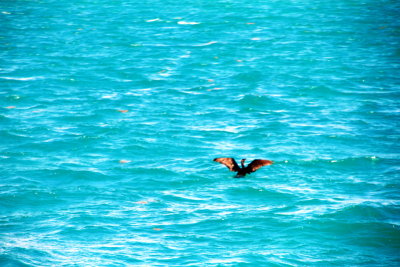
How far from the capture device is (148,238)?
2309 cm

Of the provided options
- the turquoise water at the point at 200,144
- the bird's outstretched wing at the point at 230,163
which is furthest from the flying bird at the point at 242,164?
the turquoise water at the point at 200,144

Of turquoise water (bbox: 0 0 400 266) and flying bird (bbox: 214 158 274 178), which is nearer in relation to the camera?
flying bird (bbox: 214 158 274 178)

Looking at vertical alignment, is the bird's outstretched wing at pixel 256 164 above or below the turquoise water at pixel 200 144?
Answer: below

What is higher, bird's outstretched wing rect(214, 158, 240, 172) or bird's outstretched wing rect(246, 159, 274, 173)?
bird's outstretched wing rect(214, 158, 240, 172)

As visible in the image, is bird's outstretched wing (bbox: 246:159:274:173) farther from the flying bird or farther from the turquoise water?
the turquoise water

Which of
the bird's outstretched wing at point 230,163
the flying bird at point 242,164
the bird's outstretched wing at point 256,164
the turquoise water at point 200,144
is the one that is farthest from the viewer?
the turquoise water at point 200,144

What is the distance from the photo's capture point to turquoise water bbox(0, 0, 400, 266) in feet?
75.6

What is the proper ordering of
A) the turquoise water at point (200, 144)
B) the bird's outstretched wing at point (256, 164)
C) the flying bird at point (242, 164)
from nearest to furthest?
the bird's outstretched wing at point (256, 164)
the flying bird at point (242, 164)
the turquoise water at point (200, 144)

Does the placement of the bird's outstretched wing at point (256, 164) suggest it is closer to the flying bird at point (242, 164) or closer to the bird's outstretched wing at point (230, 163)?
the flying bird at point (242, 164)

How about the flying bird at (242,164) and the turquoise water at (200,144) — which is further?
the turquoise water at (200,144)

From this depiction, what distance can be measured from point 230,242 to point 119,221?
491 centimetres

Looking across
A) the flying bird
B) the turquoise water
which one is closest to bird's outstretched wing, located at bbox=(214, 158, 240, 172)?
the flying bird

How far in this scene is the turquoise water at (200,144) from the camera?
907 inches

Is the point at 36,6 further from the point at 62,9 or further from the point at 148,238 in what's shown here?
the point at 148,238
